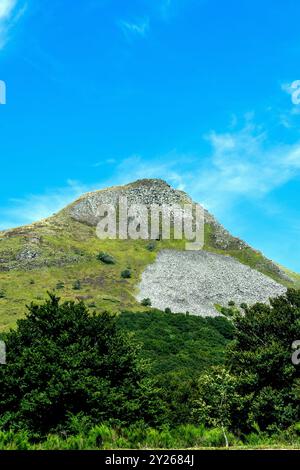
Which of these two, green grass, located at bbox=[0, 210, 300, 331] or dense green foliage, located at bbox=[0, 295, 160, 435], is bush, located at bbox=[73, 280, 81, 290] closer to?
green grass, located at bbox=[0, 210, 300, 331]

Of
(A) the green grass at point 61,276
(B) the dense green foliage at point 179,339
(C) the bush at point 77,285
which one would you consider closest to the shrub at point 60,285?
(A) the green grass at point 61,276

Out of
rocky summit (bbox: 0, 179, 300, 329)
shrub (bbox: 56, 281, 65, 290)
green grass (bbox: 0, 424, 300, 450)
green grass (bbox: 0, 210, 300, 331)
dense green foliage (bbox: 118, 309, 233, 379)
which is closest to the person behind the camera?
green grass (bbox: 0, 424, 300, 450)

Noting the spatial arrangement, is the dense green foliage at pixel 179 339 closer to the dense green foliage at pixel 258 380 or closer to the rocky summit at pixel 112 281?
the rocky summit at pixel 112 281

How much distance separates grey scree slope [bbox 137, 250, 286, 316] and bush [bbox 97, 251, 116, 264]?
42.4ft

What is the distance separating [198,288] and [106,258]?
35.1 metres

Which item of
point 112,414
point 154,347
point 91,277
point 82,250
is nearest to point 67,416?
point 112,414

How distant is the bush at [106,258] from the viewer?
187125 mm

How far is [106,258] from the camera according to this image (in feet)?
614

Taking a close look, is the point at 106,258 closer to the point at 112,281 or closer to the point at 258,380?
the point at 112,281

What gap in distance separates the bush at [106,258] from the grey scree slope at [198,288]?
42.4 feet

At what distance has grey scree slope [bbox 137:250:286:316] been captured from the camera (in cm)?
16675

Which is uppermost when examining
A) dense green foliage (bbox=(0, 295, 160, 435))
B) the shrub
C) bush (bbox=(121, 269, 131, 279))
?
bush (bbox=(121, 269, 131, 279))

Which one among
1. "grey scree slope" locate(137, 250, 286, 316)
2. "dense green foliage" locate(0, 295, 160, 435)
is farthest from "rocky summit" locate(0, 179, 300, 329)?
"dense green foliage" locate(0, 295, 160, 435)
